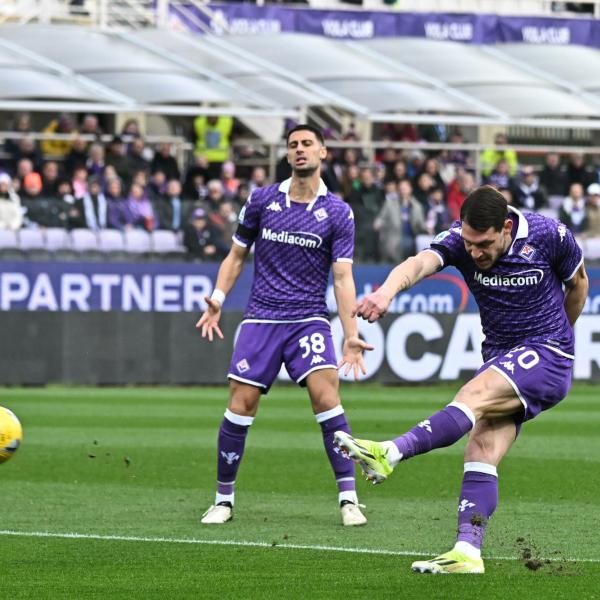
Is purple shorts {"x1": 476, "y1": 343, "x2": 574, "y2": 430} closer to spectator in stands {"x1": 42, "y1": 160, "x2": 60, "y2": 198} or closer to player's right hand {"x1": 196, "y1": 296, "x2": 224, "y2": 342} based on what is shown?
player's right hand {"x1": 196, "y1": 296, "x2": 224, "y2": 342}

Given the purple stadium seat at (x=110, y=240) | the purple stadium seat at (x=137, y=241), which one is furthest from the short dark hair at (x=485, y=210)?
the purple stadium seat at (x=137, y=241)

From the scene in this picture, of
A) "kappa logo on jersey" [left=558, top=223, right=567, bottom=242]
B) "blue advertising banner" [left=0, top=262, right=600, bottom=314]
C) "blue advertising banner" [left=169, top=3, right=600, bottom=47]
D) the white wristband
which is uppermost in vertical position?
"blue advertising banner" [left=169, top=3, right=600, bottom=47]

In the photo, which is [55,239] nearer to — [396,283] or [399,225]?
[399,225]

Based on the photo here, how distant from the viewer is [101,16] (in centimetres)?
3177

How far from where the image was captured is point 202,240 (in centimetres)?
2308

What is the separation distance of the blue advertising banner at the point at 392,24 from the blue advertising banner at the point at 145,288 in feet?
41.5

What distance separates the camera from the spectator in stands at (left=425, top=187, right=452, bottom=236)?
24.8 metres

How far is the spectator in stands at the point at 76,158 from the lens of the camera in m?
24.5

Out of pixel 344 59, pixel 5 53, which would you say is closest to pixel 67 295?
pixel 5 53

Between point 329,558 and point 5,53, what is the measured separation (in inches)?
778

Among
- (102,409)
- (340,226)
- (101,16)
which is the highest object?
(101,16)

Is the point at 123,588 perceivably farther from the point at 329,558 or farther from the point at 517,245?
the point at 517,245

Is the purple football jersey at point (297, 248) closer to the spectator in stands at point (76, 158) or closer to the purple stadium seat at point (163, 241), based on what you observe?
Result: the purple stadium seat at point (163, 241)

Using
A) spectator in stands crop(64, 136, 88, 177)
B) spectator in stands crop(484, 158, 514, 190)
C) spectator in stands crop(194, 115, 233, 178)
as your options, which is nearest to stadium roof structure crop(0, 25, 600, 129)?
spectator in stands crop(194, 115, 233, 178)
